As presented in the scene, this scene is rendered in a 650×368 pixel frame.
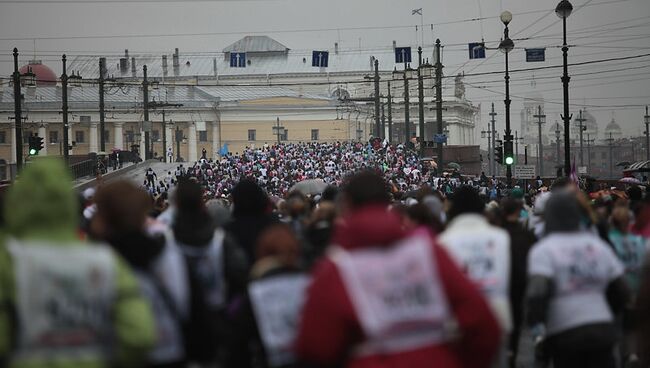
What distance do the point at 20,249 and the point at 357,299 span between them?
1482mm

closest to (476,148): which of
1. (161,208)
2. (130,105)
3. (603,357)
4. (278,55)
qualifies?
(130,105)

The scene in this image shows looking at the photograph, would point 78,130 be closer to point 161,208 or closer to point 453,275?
point 161,208

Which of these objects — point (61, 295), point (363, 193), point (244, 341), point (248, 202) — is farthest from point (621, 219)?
point (61, 295)

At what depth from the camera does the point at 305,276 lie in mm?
7926

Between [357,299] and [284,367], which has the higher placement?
[357,299]

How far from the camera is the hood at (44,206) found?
6.05 m

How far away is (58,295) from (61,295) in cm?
1

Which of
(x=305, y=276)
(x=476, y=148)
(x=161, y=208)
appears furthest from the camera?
→ (x=476, y=148)

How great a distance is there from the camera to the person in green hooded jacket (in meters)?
6.03

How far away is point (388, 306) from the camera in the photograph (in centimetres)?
598

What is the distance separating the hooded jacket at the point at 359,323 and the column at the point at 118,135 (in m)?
120

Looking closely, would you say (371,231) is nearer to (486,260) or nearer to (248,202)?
(486,260)

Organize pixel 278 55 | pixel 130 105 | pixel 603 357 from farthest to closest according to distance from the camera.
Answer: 1. pixel 278 55
2. pixel 130 105
3. pixel 603 357

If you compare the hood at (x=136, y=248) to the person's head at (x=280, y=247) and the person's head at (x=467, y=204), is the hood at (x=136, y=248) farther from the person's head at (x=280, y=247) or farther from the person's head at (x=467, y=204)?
the person's head at (x=467, y=204)
